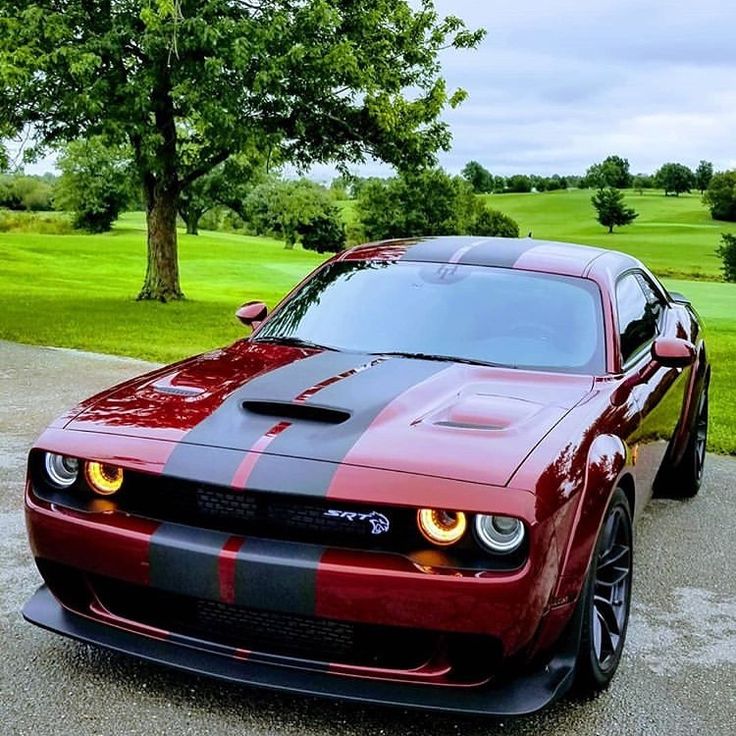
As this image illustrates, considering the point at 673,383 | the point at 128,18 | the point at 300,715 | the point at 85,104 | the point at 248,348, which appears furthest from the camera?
the point at 128,18

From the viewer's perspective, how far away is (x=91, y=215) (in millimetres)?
57562

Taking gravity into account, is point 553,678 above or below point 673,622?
above

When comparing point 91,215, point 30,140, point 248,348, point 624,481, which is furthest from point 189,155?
point 91,215

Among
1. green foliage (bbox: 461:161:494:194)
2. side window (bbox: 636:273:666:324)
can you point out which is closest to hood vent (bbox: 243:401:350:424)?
side window (bbox: 636:273:666:324)

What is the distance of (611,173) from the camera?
323ft

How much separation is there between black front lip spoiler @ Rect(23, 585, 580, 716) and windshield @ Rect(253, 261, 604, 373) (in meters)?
1.35

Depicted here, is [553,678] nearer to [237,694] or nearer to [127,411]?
[237,694]

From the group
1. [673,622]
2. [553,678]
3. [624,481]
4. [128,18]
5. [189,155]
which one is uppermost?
[128,18]

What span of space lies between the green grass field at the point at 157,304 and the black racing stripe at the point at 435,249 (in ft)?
11.4

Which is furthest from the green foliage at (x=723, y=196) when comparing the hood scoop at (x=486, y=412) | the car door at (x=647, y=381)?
the hood scoop at (x=486, y=412)

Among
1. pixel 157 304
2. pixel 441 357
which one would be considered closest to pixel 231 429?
pixel 441 357

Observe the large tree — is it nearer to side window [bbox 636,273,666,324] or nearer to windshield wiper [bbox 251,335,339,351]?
side window [bbox 636,273,666,324]

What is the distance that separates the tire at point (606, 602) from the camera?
2928 millimetres

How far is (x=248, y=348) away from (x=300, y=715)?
169 centimetres
